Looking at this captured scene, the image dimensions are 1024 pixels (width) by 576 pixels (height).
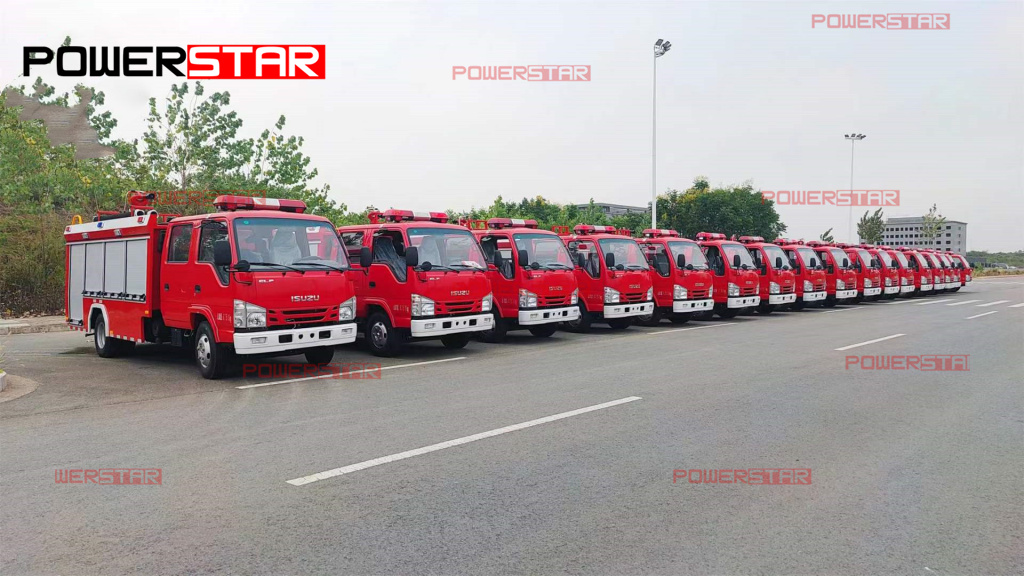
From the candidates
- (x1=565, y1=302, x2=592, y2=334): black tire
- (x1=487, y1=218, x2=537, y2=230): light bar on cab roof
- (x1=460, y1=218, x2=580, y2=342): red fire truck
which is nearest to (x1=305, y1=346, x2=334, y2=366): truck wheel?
(x1=460, y1=218, x2=580, y2=342): red fire truck

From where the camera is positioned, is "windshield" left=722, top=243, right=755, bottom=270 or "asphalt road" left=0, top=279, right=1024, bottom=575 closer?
"asphalt road" left=0, top=279, right=1024, bottom=575

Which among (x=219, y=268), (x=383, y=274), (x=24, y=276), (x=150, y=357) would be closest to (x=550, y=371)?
(x=383, y=274)

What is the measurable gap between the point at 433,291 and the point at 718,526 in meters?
8.02

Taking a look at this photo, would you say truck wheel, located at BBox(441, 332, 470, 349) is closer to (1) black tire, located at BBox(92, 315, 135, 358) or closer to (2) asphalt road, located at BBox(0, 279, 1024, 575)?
(2) asphalt road, located at BBox(0, 279, 1024, 575)

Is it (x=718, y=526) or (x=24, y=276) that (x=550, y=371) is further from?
(x=24, y=276)

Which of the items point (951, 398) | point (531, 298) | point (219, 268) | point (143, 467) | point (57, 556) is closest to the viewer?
point (57, 556)

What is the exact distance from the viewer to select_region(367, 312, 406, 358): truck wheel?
12.2 meters

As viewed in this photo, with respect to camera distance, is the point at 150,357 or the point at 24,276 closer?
the point at 150,357

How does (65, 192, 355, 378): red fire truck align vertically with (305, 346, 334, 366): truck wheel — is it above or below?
above

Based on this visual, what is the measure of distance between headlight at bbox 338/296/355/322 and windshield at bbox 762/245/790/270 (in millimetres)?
14849

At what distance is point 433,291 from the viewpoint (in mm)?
11914

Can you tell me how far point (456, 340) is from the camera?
13.6 m

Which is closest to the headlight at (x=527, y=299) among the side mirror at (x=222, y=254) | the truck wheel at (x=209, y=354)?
the truck wheel at (x=209, y=354)

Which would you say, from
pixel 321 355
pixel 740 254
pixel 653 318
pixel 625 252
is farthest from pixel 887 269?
pixel 321 355
